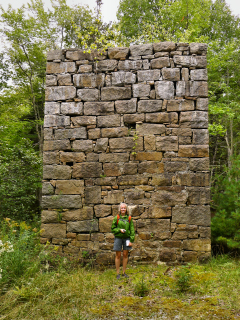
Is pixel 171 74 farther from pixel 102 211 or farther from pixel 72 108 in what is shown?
pixel 102 211

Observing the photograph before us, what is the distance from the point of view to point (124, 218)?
13.8 feet

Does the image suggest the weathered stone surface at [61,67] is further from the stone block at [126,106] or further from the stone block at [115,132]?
the stone block at [115,132]

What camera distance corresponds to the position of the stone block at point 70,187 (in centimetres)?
473

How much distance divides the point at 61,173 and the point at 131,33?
33.9 feet

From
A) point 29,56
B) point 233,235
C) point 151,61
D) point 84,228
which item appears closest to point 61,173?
point 84,228

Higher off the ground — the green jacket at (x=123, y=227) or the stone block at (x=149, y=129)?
the stone block at (x=149, y=129)

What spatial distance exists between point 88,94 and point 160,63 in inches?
59.9

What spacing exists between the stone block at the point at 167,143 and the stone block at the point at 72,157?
1.46m

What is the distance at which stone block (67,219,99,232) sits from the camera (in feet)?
15.2

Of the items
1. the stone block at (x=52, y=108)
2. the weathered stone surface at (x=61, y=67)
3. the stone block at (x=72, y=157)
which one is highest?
the weathered stone surface at (x=61, y=67)

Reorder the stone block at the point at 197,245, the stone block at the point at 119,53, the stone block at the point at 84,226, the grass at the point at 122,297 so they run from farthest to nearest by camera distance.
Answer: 1. the stone block at the point at 119,53
2. the stone block at the point at 84,226
3. the stone block at the point at 197,245
4. the grass at the point at 122,297

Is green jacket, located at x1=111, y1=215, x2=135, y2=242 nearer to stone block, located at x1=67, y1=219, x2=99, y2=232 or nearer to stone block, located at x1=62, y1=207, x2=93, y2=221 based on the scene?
stone block, located at x1=67, y1=219, x2=99, y2=232

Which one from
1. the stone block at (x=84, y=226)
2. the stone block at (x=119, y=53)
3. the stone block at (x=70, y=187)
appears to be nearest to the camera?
the stone block at (x=84, y=226)

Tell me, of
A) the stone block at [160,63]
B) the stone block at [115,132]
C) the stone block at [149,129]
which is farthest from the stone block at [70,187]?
the stone block at [160,63]
